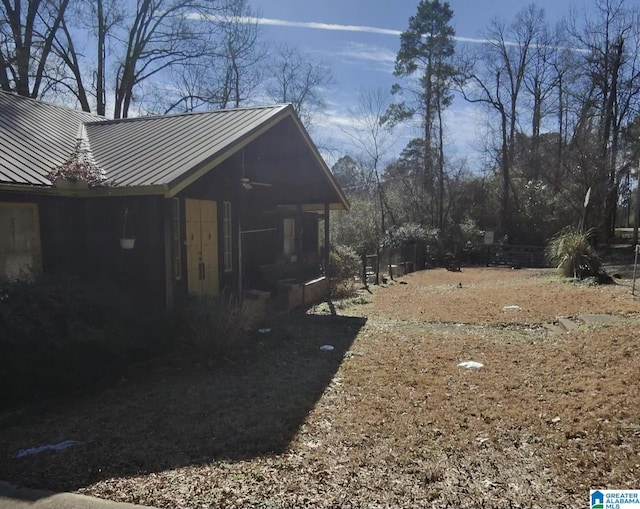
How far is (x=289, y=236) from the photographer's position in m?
13.3

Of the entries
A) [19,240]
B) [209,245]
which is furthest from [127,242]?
[209,245]

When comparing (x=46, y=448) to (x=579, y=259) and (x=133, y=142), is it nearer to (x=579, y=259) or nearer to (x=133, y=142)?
(x=133, y=142)

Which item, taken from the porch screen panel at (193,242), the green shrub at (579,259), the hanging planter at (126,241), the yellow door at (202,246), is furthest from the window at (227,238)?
the green shrub at (579,259)

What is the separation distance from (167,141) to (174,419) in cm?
546

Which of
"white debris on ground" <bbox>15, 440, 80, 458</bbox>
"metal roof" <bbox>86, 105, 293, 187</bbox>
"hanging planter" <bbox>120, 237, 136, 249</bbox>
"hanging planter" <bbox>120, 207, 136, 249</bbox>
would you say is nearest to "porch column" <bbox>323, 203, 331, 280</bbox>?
"metal roof" <bbox>86, 105, 293, 187</bbox>

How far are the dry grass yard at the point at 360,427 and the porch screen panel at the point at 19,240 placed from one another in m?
2.46

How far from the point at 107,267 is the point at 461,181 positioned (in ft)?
89.8

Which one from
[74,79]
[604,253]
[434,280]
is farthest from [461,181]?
[74,79]

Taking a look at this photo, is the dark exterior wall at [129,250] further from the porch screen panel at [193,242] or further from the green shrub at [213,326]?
the porch screen panel at [193,242]

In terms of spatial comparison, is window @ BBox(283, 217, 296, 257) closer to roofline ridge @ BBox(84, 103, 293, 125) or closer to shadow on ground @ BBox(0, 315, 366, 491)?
roofline ridge @ BBox(84, 103, 293, 125)

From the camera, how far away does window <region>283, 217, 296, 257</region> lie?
1298cm

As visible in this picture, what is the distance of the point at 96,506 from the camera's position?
9.90ft

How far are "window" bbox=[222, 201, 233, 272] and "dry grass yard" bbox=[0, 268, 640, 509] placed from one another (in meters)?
2.78

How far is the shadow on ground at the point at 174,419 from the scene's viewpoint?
143 inches
